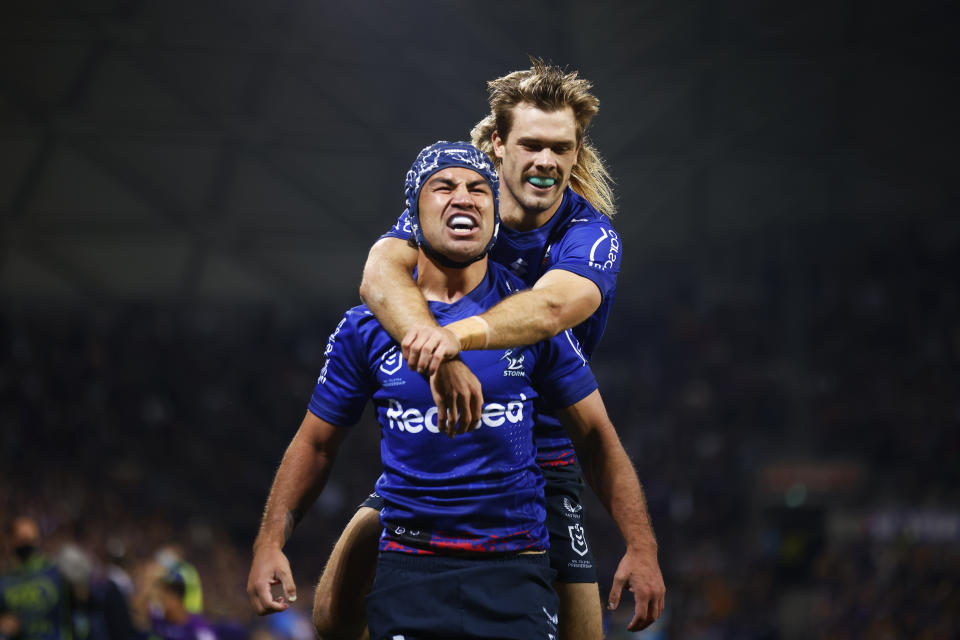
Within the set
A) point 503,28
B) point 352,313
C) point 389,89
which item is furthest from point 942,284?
point 352,313

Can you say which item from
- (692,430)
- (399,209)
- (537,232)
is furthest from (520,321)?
(399,209)

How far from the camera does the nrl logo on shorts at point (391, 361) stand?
2604 millimetres

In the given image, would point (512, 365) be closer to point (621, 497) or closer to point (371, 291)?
point (371, 291)

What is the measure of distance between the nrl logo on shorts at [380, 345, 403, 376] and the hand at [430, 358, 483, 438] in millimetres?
205

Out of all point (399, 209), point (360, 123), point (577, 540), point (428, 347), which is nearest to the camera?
point (428, 347)

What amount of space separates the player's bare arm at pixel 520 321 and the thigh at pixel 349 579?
0.74m

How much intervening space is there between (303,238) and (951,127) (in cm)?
1107

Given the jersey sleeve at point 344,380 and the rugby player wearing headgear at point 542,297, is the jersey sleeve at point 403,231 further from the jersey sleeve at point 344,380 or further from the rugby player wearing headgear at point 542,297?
the jersey sleeve at point 344,380

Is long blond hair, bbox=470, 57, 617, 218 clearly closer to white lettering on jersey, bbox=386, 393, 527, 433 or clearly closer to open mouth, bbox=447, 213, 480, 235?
open mouth, bbox=447, 213, 480, 235

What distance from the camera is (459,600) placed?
2.46 m

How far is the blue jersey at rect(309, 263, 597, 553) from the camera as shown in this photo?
249cm

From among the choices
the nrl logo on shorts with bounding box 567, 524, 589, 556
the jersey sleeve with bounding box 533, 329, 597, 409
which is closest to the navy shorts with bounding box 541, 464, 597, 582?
the nrl logo on shorts with bounding box 567, 524, 589, 556

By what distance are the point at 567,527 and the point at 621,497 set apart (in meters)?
0.42

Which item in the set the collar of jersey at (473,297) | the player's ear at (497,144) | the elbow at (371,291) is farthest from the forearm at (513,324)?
the player's ear at (497,144)
